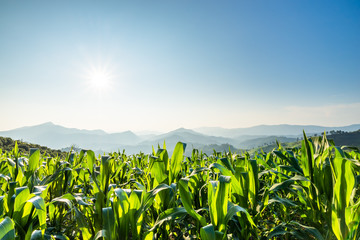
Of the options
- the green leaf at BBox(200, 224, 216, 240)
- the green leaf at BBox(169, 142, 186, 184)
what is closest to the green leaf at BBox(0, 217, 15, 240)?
the green leaf at BBox(200, 224, 216, 240)

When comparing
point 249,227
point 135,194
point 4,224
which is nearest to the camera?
point 4,224

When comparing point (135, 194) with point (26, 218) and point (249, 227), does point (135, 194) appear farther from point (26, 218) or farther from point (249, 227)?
point (249, 227)

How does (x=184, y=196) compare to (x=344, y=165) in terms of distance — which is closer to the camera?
(x=344, y=165)

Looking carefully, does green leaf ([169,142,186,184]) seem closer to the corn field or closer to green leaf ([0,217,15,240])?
the corn field

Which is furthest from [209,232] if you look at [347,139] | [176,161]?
[347,139]

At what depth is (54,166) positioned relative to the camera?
3158mm

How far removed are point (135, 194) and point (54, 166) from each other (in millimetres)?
2521

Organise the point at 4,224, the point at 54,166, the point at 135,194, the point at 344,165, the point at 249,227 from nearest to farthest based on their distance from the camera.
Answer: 1. the point at 4,224
2. the point at 344,165
3. the point at 135,194
4. the point at 249,227
5. the point at 54,166

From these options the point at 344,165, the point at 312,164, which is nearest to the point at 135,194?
A: the point at 344,165

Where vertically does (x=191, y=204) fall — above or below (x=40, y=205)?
below

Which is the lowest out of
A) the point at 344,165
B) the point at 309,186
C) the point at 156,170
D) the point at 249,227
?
the point at 249,227

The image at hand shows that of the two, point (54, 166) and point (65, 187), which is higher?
point (54, 166)

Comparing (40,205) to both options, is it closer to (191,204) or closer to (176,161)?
(191,204)

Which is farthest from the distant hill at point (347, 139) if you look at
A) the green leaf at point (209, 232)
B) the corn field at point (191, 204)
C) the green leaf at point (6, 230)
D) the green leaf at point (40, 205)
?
the green leaf at point (6, 230)
